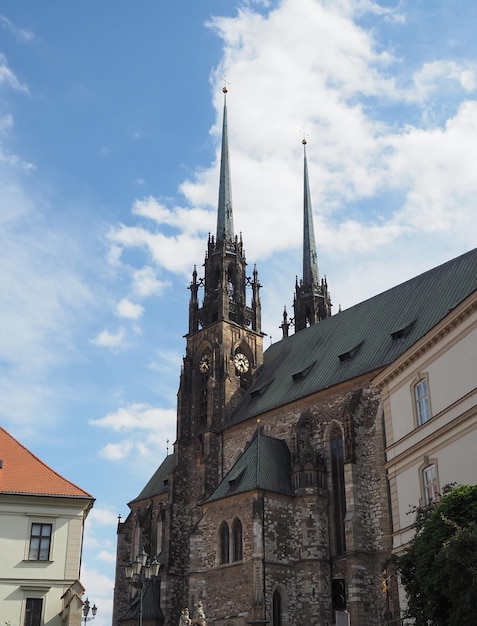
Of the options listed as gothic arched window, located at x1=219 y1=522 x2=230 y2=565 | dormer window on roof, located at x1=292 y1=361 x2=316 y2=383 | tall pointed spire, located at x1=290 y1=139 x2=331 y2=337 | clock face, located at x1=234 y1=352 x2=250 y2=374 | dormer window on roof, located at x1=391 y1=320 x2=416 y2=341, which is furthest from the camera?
tall pointed spire, located at x1=290 y1=139 x2=331 y2=337

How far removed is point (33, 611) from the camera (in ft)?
78.1

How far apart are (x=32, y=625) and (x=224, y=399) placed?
19.4 m

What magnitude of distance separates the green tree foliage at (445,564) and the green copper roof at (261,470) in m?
15.0

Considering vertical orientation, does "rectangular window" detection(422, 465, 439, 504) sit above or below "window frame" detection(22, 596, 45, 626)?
above

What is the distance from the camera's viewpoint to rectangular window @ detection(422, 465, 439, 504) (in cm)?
1977

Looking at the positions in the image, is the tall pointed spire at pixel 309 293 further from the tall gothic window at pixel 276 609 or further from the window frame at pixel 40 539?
the window frame at pixel 40 539

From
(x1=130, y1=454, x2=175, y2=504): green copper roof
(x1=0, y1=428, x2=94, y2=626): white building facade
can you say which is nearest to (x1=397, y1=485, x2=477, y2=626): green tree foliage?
(x1=0, y1=428, x2=94, y2=626): white building facade

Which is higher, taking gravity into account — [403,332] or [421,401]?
[403,332]

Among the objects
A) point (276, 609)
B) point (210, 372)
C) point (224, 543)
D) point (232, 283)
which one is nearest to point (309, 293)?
point (232, 283)

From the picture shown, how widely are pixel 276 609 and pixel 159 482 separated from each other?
20.9 m

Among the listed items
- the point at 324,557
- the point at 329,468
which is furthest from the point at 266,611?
the point at 329,468

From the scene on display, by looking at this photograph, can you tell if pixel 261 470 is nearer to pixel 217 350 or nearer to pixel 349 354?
pixel 349 354

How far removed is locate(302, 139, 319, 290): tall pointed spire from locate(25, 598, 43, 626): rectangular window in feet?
107

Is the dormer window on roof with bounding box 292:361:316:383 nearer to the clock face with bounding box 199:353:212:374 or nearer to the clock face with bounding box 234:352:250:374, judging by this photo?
the clock face with bounding box 234:352:250:374
